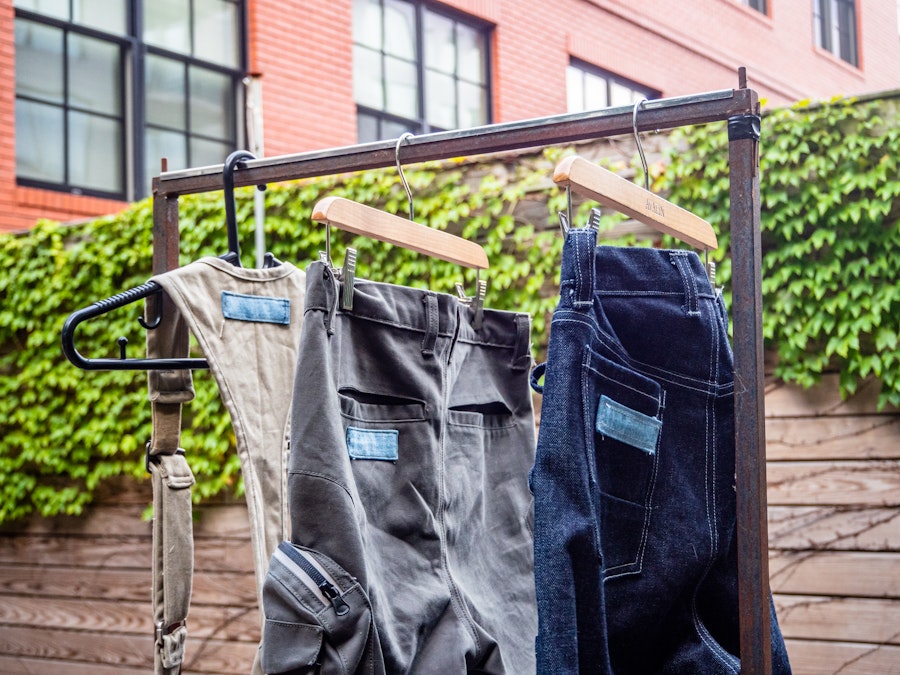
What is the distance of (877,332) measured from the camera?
3.29 m

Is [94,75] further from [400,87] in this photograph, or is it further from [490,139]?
[490,139]

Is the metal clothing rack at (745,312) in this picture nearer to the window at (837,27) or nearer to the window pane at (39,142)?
the window pane at (39,142)

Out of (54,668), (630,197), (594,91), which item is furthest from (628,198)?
(594,91)

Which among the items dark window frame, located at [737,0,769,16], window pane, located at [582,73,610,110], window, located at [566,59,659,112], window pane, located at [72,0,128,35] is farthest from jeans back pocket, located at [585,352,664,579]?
dark window frame, located at [737,0,769,16]

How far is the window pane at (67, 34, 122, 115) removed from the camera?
6125mm

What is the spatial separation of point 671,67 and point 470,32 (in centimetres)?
286

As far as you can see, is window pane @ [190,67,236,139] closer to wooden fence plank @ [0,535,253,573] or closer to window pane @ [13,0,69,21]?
window pane @ [13,0,69,21]

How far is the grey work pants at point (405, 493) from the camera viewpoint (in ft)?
5.14

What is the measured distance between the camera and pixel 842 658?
333 centimetres

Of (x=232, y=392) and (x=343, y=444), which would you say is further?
(x=232, y=392)

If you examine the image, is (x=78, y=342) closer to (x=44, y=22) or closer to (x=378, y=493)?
(x=44, y=22)

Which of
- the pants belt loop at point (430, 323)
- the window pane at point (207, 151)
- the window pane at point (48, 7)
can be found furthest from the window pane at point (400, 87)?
the pants belt loop at point (430, 323)

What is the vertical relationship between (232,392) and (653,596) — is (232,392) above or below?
above

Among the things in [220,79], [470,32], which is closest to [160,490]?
[220,79]
